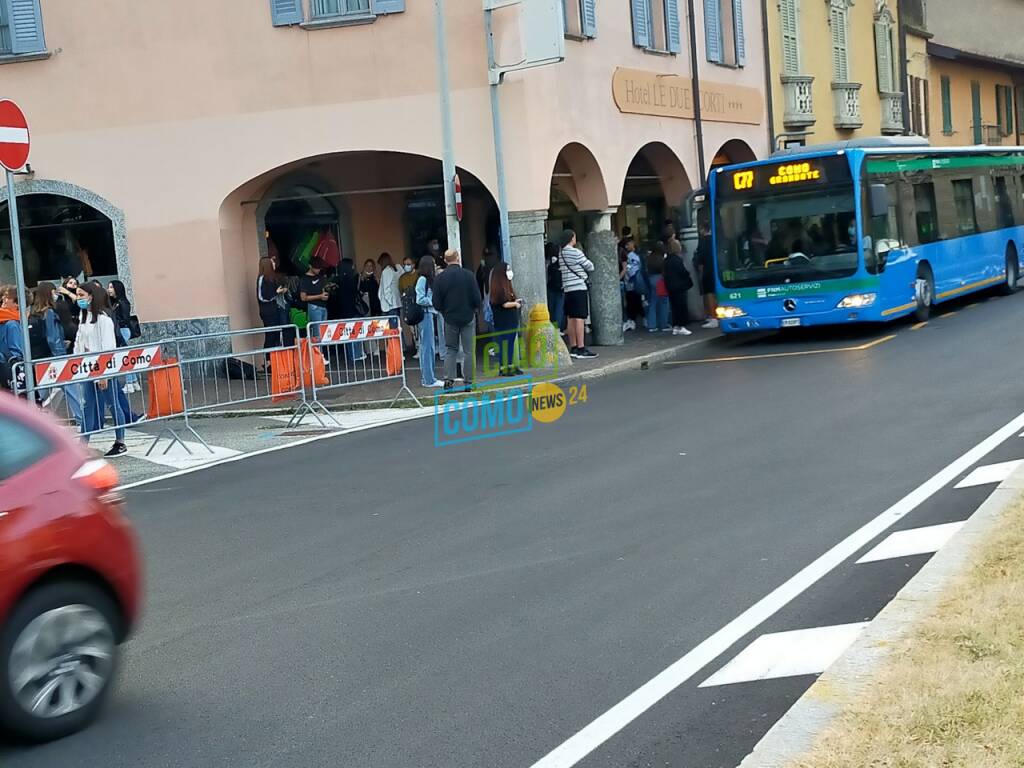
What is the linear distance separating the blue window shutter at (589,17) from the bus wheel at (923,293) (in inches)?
259

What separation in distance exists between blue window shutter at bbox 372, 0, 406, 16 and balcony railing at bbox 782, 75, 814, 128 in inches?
519

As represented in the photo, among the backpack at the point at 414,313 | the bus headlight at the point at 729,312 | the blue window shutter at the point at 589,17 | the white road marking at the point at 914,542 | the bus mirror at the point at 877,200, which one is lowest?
the white road marking at the point at 914,542

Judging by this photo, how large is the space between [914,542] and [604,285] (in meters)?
15.6

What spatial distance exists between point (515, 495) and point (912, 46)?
34951mm

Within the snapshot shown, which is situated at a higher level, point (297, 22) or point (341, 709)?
point (297, 22)

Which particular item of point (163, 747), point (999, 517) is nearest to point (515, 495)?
point (999, 517)

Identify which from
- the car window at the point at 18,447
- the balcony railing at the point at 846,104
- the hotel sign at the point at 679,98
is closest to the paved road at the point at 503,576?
the car window at the point at 18,447

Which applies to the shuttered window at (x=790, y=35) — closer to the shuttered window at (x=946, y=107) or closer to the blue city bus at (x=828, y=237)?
the blue city bus at (x=828, y=237)

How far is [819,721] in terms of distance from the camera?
461 centimetres

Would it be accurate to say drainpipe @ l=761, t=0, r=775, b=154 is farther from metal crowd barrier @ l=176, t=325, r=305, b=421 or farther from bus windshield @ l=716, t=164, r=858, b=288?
metal crowd barrier @ l=176, t=325, r=305, b=421

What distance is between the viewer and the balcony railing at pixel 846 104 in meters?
34.4

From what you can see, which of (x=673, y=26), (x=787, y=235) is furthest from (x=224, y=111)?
(x=673, y=26)

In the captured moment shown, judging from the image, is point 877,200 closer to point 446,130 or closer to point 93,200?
point 446,130

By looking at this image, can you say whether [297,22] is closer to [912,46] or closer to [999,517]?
[999,517]
